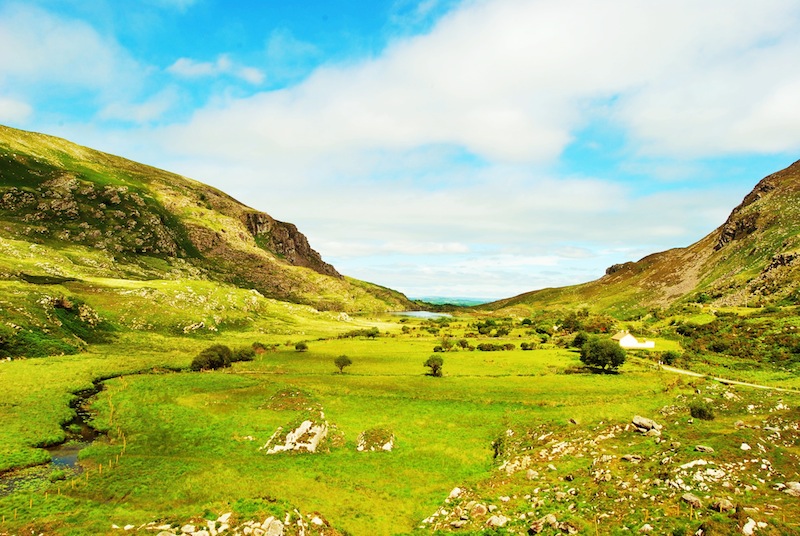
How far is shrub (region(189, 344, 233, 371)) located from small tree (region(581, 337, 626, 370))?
74549 mm

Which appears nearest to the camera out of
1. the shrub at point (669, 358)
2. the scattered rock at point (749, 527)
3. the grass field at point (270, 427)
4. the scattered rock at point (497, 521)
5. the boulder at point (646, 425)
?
the scattered rock at point (749, 527)

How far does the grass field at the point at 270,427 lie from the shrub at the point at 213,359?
188 inches

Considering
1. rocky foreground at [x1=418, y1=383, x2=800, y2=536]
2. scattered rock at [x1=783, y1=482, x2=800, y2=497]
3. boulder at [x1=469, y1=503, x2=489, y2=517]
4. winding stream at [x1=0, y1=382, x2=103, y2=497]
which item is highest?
scattered rock at [x1=783, y1=482, x2=800, y2=497]

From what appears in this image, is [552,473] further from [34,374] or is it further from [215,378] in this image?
[34,374]

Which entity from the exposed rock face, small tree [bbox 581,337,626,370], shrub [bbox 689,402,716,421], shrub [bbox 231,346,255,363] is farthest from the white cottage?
shrub [bbox 231,346,255,363]

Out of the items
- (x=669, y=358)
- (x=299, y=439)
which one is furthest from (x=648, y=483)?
(x=669, y=358)

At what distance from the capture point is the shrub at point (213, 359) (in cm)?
7494

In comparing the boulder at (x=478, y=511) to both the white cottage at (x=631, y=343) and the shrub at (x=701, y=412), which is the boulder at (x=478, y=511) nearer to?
the shrub at (x=701, y=412)

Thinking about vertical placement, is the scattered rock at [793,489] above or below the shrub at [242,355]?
above

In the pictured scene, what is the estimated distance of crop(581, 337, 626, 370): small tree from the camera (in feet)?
241

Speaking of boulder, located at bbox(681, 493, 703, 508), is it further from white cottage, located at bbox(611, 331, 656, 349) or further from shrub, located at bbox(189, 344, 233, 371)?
white cottage, located at bbox(611, 331, 656, 349)

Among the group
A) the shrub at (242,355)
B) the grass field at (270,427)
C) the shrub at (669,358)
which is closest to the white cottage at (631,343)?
the shrub at (669,358)

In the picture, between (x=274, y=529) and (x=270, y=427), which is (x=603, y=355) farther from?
(x=274, y=529)

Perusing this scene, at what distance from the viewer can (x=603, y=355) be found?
73938 millimetres
